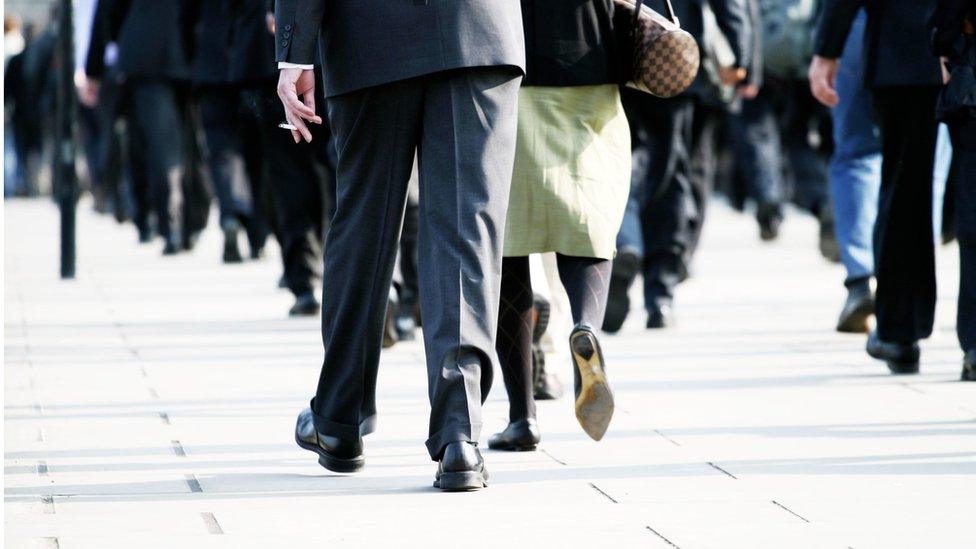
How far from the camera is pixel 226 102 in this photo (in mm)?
10648

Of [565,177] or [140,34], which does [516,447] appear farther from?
[140,34]

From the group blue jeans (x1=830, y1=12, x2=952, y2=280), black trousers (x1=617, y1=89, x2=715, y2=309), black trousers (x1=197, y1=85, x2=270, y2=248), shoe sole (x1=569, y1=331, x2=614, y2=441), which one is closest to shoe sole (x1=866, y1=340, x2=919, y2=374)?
blue jeans (x1=830, y1=12, x2=952, y2=280)

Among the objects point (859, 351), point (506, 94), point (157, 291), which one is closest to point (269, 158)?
point (157, 291)

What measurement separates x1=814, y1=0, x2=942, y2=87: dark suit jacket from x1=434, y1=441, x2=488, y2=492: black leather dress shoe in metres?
2.56

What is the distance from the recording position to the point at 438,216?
4363mm

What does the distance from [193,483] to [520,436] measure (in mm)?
849

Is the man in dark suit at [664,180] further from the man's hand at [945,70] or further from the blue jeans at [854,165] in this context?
the man's hand at [945,70]

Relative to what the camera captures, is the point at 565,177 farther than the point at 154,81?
No

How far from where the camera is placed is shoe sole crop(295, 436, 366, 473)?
4624mm

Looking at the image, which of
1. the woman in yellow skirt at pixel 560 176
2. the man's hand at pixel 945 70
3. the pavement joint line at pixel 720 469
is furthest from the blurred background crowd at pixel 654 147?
the pavement joint line at pixel 720 469

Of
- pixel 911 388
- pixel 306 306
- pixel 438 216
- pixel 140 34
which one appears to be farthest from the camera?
pixel 140 34

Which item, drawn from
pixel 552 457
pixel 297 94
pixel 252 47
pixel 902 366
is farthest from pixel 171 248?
pixel 297 94

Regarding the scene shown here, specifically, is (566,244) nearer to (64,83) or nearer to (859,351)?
(859,351)

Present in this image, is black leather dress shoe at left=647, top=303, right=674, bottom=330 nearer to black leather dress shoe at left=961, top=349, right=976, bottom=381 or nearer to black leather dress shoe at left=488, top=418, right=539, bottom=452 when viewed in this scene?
black leather dress shoe at left=961, top=349, right=976, bottom=381
